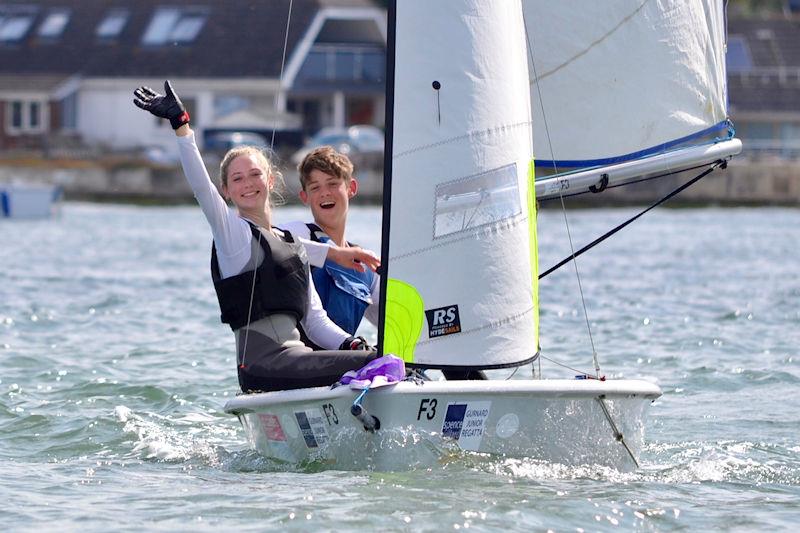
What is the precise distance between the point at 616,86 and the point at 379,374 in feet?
8.24

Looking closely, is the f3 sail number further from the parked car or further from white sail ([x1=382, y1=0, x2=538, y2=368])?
the parked car

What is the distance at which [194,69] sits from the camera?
46.5m

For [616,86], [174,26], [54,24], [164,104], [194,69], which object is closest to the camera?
[164,104]

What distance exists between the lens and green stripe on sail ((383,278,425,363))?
20.0 ft

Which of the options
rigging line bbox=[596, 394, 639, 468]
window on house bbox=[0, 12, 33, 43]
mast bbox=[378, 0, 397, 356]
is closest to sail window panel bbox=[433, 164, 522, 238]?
mast bbox=[378, 0, 397, 356]

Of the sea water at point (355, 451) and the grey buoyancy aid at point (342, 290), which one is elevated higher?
the grey buoyancy aid at point (342, 290)

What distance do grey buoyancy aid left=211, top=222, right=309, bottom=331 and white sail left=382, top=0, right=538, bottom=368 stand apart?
1.92 ft

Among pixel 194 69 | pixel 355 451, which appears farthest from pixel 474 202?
pixel 194 69

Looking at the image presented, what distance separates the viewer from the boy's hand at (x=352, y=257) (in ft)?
21.6

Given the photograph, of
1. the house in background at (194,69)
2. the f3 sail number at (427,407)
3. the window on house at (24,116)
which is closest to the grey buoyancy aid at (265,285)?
the f3 sail number at (427,407)

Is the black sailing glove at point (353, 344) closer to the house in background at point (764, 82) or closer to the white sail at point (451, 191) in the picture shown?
the white sail at point (451, 191)

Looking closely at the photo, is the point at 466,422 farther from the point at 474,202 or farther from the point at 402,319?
the point at 474,202

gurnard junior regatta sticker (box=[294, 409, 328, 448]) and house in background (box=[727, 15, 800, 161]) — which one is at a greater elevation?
house in background (box=[727, 15, 800, 161])

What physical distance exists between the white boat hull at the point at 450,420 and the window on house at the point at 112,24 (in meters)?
43.5
